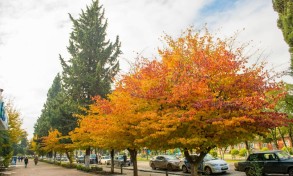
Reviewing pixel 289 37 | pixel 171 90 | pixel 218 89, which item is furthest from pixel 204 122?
pixel 289 37

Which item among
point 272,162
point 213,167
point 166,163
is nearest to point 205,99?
point 272,162

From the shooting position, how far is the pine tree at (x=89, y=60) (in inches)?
1076

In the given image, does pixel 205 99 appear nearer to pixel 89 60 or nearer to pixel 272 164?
pixel 272 164

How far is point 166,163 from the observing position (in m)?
25.6

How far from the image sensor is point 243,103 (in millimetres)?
9273

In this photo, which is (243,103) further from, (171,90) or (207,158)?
(207,158)

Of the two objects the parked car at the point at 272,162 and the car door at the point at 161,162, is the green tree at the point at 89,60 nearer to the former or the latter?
the car door at the point at 161,162

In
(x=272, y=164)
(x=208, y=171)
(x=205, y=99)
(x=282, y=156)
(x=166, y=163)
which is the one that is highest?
(x=205, y=99)

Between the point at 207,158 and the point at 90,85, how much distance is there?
46.4ft

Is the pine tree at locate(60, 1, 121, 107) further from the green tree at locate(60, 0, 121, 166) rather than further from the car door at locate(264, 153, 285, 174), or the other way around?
the car door at locate(264, 153, 285, 174)

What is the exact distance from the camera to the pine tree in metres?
27.3

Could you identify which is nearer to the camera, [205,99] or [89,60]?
[205,99]

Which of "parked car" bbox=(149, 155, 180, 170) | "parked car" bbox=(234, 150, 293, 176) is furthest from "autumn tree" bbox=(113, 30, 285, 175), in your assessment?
"parked car" bbox=(149, 155, 180, 170)

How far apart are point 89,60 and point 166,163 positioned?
14.2 m
